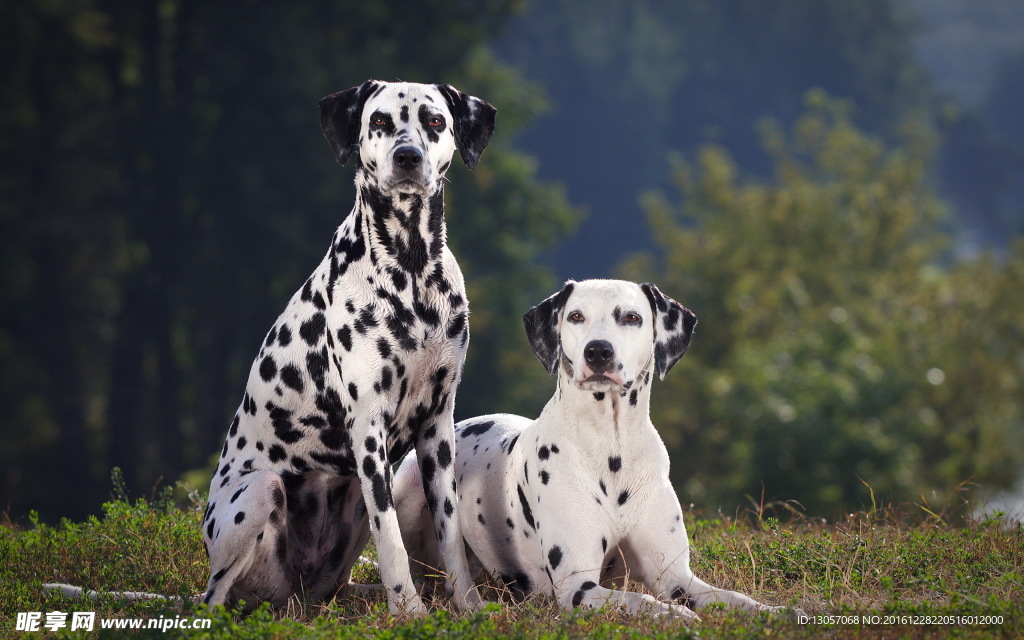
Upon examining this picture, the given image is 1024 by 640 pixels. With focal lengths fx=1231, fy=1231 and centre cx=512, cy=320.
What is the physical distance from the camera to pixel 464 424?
8.16m

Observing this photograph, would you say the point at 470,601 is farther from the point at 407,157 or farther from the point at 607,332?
the point at 407,157

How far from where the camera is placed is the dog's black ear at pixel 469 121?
731 centimetres

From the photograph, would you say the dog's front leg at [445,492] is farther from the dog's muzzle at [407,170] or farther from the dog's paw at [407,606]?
the dog's muzzle at [407,170]

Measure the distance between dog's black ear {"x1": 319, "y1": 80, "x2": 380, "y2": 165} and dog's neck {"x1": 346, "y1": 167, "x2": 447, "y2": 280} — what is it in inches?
8.0

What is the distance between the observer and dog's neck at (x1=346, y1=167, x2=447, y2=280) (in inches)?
279

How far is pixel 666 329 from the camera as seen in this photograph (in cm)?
698

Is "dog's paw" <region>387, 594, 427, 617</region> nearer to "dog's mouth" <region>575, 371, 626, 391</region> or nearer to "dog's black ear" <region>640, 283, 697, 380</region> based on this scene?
"dog's mouth" <region>575, 371, 626, 391</region>

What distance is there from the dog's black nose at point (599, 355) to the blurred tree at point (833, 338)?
17.1 metres

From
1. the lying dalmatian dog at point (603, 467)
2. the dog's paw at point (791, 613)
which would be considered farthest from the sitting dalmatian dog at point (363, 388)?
the dog's paw at point (791, 613)

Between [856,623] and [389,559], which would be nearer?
[856,623]

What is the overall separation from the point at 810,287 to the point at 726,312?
10.1 feet

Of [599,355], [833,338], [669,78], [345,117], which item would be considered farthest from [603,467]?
[669,78]

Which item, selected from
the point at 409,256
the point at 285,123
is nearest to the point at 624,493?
the point at 409,256

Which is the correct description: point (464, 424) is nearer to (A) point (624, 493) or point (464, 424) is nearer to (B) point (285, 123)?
(A) point (624, 493)
